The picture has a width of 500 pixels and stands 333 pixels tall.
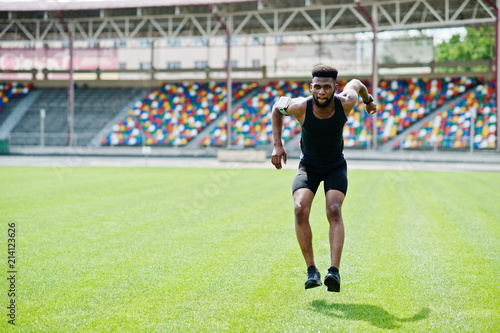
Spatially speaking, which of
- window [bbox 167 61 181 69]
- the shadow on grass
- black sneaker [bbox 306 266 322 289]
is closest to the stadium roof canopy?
window [bbox 167 61 181 69]

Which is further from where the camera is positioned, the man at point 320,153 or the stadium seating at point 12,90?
the stadium seating at point 12,90

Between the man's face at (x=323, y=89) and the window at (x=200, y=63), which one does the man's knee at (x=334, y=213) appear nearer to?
the man's face at (x=323, y=89)

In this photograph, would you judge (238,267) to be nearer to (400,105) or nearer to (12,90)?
(400,105)

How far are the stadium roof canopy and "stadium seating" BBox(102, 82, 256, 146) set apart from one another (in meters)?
4.64

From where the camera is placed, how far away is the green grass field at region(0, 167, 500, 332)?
4.15 metres

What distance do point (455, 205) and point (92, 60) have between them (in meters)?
38.6

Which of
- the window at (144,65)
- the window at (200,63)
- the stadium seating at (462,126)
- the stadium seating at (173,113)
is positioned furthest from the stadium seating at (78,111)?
the stadium seating at (462,126)

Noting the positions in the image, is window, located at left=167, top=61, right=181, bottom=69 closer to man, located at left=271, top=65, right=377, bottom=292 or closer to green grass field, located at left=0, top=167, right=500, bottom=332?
green grass field, located at left=0, top=167, right=500, bottom=332

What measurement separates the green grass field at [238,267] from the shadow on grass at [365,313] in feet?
0.05

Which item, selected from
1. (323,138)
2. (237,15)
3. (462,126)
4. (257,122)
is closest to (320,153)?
(323,138)

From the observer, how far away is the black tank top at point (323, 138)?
5.11 meters

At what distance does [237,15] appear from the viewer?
38.4 meters

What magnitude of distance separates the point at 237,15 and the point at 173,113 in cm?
883

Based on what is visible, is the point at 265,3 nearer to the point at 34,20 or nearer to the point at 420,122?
the point at 420,122
